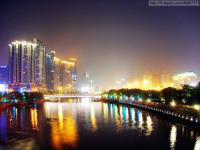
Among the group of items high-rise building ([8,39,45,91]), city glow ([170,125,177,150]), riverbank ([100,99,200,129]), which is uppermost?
high-rise building ([8,39,45,91])

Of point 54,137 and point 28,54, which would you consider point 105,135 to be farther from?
point 28,54

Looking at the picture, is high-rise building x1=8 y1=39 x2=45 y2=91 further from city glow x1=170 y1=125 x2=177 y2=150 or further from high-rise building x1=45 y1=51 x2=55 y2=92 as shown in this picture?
city glow x1=170 y1=125 x2=177 y2=150

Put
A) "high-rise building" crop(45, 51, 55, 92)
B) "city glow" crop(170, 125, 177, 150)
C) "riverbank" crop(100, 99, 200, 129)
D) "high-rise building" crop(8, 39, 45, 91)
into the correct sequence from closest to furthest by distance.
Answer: "city glow" crop(170, 125, 177, 150), "riverbank" crop(100, 99, 200, 129), "high-rise building" crop(8, 39, 45, 91), "high-rise building" crop(45, 51, 55, 92)

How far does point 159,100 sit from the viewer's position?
208 feet

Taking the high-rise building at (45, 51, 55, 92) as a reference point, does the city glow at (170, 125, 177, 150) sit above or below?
below

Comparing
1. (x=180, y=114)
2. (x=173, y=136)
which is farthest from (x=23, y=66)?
(x=173, y=136)

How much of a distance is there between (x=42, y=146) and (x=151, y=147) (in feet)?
25.5

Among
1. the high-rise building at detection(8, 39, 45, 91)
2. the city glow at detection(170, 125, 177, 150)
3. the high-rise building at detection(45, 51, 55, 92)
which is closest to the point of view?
the city glow at detection(170, 125, 177, 150)

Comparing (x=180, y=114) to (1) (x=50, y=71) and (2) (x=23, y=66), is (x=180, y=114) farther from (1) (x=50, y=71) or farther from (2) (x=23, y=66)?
(1) (x=50, y=71)

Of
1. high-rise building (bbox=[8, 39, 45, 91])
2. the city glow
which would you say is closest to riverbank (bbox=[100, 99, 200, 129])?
the city glow

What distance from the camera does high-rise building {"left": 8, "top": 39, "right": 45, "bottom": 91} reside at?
467 feet

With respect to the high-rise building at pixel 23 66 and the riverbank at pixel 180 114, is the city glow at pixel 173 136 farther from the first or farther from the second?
the high-rise building at pixel 23 66

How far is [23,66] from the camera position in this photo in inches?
5655

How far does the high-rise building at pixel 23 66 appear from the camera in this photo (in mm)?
142475
